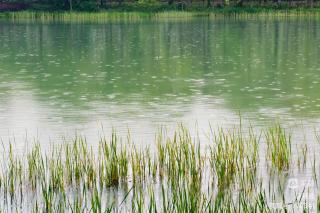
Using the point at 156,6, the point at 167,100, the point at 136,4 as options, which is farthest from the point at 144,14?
the point at 167,100

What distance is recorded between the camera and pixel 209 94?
76.5ft

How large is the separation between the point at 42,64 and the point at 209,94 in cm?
1354

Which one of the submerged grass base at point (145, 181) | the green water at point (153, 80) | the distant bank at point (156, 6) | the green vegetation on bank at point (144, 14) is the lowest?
the green water at point (153, 80)

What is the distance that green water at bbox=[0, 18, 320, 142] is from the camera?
61.4 ft

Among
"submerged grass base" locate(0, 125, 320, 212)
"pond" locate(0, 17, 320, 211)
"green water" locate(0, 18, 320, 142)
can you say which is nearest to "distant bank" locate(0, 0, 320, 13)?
"green water" locate(0, 18, 320, 142)

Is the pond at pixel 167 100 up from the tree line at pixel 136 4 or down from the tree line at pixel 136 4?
down

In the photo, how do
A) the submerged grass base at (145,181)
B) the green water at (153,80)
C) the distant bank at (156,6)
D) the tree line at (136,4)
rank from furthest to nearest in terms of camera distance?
the tree line at (136,4) < the distant bank at (156,6) < the green water at (153,80) < the submerged grass base at (145,181)

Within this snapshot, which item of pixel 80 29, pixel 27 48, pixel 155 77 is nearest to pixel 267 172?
pixel 155 77

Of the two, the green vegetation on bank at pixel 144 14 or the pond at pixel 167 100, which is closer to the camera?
the pond at pixel 167 100

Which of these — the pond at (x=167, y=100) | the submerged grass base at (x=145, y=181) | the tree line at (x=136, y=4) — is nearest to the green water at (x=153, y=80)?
the pond at (x=167, y=100)

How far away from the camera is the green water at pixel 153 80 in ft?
61.4

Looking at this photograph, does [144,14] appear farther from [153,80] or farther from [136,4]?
[153,80]

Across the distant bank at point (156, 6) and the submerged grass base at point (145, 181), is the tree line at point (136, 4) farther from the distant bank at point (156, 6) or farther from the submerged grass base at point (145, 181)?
the submerged grass base at point (145, 181)

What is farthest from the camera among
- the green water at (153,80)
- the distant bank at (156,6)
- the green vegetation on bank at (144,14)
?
the distant bank at (156,6)
